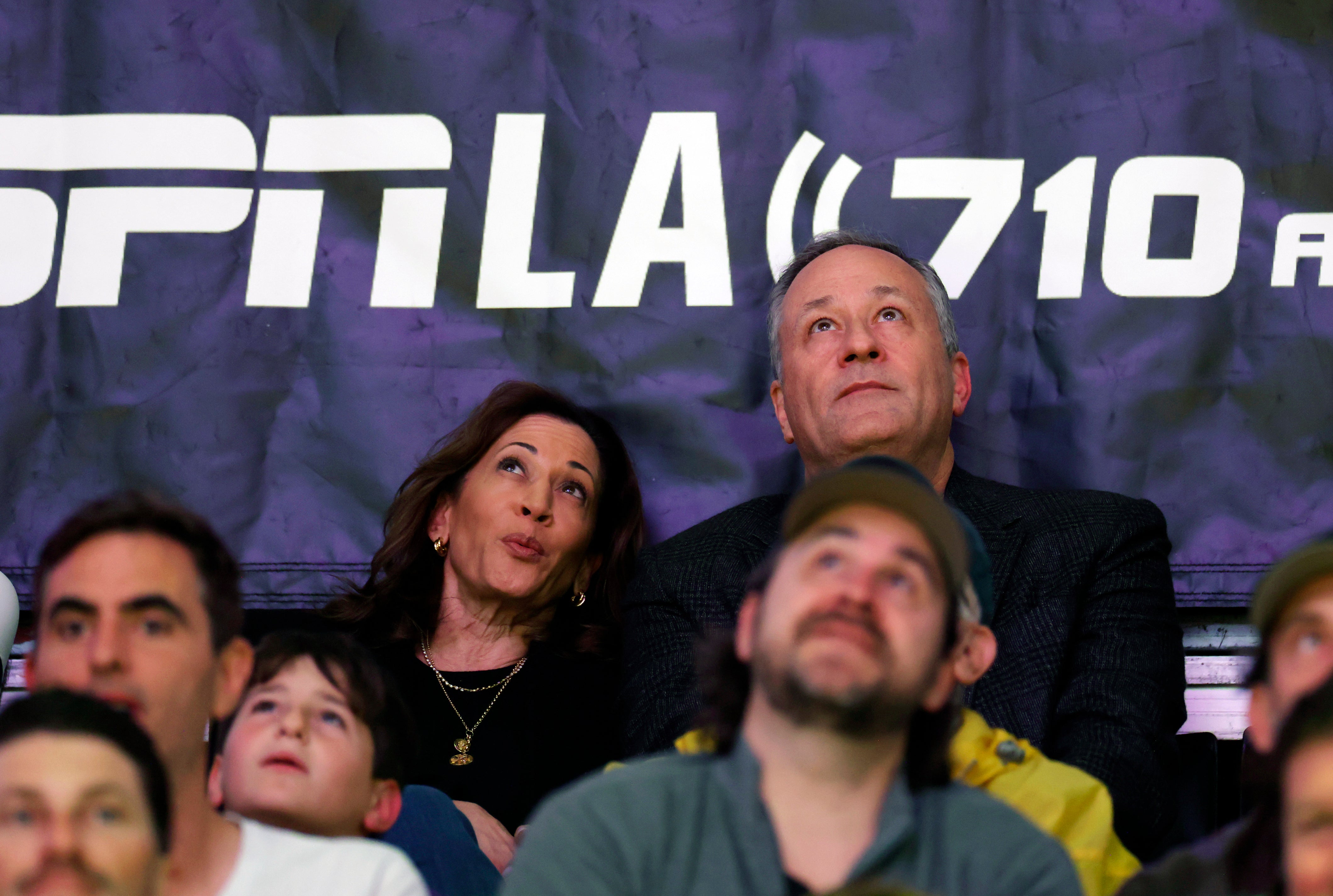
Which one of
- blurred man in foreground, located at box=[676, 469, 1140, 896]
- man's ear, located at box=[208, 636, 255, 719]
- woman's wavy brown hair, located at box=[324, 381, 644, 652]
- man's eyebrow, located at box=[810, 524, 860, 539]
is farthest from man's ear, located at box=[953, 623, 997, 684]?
woman's wavy brown hair, located at box=[324, 381, 644, 652]

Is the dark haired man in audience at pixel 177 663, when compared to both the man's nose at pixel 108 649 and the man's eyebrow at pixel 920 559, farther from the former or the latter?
the man's eyebrow at pixel 920 559

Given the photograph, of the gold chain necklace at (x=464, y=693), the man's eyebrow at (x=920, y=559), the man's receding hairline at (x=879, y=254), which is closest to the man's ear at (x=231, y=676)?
the man's eyebrow at (x=920, y=559)

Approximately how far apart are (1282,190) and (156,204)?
2.05 metres

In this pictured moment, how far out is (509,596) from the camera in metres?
2.50

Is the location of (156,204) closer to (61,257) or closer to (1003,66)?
(61,257)

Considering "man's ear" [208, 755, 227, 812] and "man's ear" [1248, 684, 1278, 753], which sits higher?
"man's ear" [1248, 684, 1278, 753]

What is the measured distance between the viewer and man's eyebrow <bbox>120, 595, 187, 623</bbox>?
144cm

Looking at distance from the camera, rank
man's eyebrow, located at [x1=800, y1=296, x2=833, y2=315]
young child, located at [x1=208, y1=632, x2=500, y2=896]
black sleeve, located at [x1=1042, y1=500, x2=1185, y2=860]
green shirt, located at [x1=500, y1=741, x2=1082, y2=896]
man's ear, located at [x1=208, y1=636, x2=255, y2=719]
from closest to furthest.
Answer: green shirt, located at [x1=500, y1=741, x2=1082, y2=896]
man's ear, located at [x1=208, y1=636, x2=255, y2=719]
young child, located at [x1=208, y1=632, x2=500, y2=896]
black sleeve, located at [x1=1042, y1=500, x2=1185, y2=860]
man's eyebrow, located at [x1=800, y1=296, x2=833, y2=315]

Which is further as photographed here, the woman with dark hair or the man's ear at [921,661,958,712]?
the woman with dark hair

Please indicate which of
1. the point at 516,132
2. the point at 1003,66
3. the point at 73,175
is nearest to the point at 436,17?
the point at 516,132

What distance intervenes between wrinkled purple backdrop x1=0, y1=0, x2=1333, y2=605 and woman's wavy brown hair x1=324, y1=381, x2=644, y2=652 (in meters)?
0.07

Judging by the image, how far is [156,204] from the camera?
8.96 ft

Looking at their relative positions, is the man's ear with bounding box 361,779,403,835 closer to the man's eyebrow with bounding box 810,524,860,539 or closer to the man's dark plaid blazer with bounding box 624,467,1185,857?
the man's dark plaid blazer with bounding box 624,467,1185,857

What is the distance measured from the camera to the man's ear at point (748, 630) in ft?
4.56
